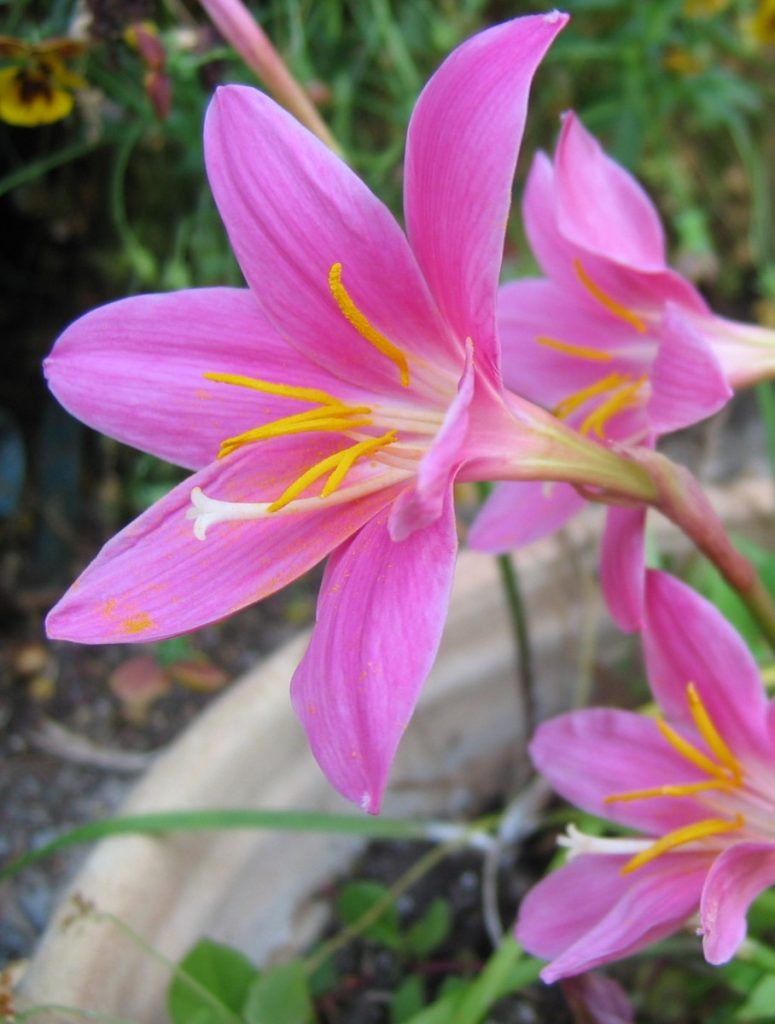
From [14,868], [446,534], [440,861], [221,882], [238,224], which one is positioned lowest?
[440,861]

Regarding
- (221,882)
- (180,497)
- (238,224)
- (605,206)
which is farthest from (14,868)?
(605,206)

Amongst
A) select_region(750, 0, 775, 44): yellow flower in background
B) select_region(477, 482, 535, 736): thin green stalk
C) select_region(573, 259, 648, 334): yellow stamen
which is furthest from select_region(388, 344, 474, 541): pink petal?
select_region(750, 0, 775, 44): yellow flower in background

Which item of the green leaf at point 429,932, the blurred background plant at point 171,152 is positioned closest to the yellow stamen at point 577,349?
the blurred background plant at point 171,152

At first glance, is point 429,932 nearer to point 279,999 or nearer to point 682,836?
point 279,999

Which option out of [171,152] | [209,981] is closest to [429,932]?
[209,981]

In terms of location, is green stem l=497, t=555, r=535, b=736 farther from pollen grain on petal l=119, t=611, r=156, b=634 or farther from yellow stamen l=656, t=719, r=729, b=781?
pollen grain on petal l=119, t=611, r=156, b=634

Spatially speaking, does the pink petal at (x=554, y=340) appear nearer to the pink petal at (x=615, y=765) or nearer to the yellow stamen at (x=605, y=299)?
the yellow stamen at (x=605, y=299)

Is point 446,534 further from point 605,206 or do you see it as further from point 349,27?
point 349,27
